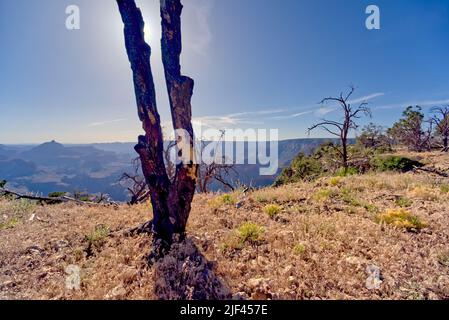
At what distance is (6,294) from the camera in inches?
104

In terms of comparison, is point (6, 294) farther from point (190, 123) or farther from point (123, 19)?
point (123, 19)

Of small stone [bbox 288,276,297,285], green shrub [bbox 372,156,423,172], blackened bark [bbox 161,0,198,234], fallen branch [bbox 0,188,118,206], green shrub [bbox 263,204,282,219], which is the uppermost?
blackened bark [bbox 161,0,198,234]

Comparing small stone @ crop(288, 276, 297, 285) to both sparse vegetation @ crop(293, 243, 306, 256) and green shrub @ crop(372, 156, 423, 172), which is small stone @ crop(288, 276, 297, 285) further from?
green shrub @ crop(372, 156, 423, 172)

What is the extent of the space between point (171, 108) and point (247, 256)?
2.62m

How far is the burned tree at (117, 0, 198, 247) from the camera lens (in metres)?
3.84

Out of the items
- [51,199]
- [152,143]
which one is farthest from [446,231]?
[51,199]

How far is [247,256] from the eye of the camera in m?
3.38

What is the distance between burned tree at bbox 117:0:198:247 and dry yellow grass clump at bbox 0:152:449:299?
69 cm

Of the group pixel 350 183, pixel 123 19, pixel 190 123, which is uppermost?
pixel 123 19

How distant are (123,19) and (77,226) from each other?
166 inches

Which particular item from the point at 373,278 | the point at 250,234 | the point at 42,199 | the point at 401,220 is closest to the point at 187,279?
the point at 250,234

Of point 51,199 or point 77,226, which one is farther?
point 51,199

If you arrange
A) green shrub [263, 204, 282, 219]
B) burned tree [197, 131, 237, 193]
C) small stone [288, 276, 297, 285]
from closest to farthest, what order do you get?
small stone [288, 276, 297, 285] < green shrub [263, 204, 282, 219] < burned tree [197, 131, 237, 193]

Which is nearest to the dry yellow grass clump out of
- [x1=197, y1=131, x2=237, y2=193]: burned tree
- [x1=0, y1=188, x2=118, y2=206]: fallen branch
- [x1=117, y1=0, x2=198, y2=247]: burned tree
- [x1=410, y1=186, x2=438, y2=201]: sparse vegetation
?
[x1=410, y1=186, x2=438, y2=201]: sparse vegetation
